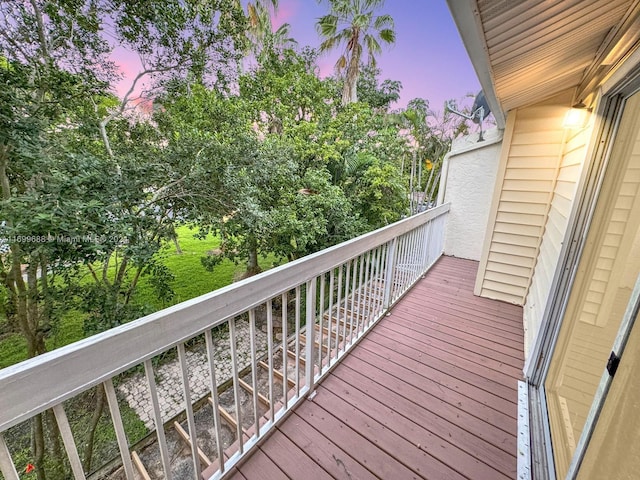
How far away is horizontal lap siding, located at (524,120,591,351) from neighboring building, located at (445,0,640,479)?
3 centimetres

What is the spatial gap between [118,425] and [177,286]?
8.18m

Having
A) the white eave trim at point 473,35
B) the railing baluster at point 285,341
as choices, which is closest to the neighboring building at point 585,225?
the white eave trim at point 473,35

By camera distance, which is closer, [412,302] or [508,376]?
[508,376]

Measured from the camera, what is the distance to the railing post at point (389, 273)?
2855 millimetres

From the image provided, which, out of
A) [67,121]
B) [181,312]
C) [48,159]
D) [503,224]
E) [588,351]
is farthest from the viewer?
[67,121]

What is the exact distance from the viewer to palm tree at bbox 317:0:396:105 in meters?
8.42

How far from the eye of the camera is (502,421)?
1798mm

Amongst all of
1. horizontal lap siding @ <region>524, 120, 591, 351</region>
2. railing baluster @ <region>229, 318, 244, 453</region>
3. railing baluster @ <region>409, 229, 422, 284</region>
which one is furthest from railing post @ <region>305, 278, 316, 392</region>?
railing baluster @ <region>409, 229, 422, 284</region>

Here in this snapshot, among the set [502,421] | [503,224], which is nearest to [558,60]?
[503,224]

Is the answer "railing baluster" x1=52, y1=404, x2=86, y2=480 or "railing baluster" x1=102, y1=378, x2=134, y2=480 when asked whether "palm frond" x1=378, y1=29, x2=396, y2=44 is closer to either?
"railing baluster" x1=102, y1=378, x2=134, y2=480

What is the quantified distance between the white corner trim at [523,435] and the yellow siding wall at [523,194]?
1.62m

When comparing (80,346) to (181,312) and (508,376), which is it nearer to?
(181,312)

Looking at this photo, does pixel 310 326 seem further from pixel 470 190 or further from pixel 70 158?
pixel 470 190

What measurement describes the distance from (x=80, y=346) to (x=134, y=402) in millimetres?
5273
